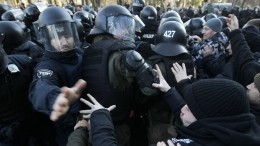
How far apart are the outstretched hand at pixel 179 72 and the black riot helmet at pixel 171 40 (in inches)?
6.5

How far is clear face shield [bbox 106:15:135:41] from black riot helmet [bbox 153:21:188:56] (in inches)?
14.2

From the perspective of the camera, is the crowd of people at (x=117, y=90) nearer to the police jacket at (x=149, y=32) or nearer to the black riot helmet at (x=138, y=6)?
the police jacket at (x=149, y=32)

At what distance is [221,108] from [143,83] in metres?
0.91

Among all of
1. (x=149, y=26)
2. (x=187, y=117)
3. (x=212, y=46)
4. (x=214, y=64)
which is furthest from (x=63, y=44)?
(x=149, y=26)

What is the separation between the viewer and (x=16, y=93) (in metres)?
2.77

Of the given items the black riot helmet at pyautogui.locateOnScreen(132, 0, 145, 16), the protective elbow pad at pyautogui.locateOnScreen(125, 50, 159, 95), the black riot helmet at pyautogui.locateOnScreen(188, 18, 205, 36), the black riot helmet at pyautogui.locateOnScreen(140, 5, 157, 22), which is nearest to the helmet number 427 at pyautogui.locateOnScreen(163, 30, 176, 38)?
the protective elbow pad at pyautogui.locateOnScreen(125, 50, 159, 95)

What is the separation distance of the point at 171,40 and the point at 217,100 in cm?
166

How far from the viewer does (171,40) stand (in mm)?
3172

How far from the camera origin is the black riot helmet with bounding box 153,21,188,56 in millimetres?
3047

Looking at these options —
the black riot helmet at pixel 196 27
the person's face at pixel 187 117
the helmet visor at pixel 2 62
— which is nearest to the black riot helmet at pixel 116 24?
the helmet visor at pixel 2 62

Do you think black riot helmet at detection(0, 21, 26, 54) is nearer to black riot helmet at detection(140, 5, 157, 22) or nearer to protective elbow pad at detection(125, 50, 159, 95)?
protective elbow pad at detection(125, 50, 159, 95)

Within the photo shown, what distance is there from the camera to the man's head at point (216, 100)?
157cm

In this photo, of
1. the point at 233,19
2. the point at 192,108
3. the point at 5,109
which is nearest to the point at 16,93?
the point at 5,109

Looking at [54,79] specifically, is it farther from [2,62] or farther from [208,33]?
[208,33]
